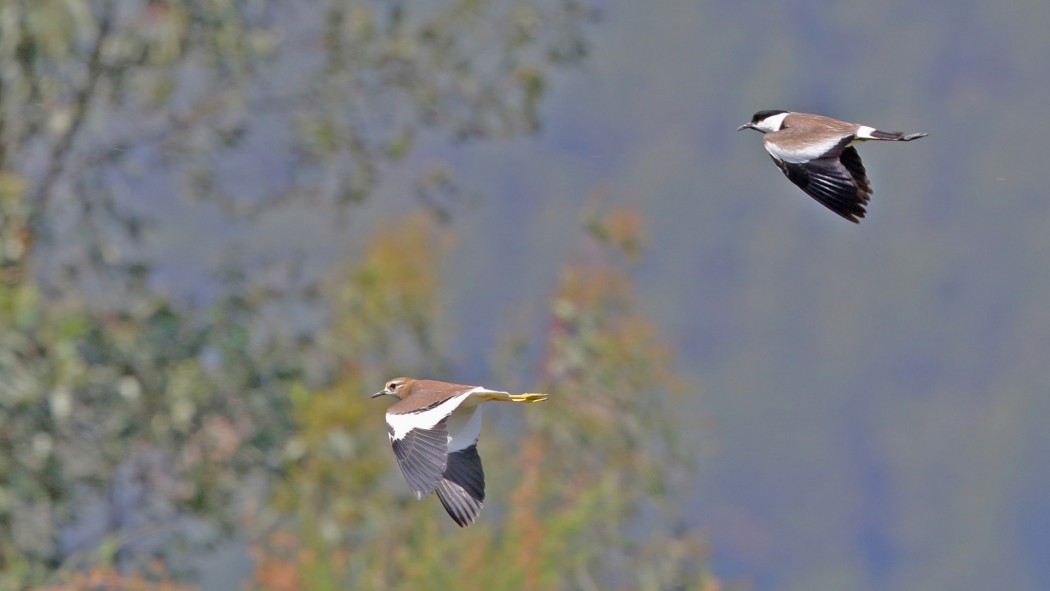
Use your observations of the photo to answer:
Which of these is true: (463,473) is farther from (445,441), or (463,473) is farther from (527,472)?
(527,472)

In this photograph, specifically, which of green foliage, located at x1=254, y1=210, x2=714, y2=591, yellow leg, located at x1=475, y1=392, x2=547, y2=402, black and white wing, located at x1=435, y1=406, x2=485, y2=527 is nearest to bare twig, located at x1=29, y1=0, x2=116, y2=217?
green foliage, located at x1=254, y1=210, x2=714, y2=591

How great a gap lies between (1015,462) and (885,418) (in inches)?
171

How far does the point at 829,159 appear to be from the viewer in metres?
5.57

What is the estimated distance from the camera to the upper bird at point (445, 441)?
5344mm

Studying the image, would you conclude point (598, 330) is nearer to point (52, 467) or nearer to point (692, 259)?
point (52, 467)

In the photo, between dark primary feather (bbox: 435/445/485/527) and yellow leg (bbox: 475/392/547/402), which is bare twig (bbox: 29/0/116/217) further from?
yellow leg (bbox: 475/392/547/402)

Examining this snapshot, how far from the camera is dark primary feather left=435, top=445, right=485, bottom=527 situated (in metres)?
5.46

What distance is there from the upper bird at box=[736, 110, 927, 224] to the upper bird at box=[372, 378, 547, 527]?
0.87 meters

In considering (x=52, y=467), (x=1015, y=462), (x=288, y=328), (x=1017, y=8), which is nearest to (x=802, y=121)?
(x=52, y=467)

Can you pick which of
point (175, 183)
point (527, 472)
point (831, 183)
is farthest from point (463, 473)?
point (175, 183)

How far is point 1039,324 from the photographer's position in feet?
213

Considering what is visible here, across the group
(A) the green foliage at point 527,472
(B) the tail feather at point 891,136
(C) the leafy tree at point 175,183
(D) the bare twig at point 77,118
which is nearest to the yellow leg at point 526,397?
(B) the tail feather at point 891,136

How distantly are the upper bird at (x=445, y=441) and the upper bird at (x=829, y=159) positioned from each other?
0.87 meters

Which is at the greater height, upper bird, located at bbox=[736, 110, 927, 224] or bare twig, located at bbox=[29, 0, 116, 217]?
upper bird, located at bbox=[736, 110, 927, 224]
